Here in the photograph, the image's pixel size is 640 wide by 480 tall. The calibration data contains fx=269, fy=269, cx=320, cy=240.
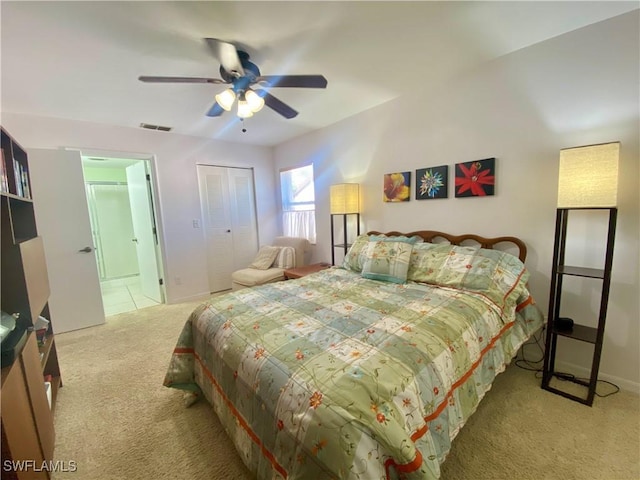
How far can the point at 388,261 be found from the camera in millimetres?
2406

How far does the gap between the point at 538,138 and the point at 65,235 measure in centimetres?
469

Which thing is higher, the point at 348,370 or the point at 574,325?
the point at 348,370

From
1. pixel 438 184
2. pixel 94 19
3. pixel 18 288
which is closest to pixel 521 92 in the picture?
pixel 438 184

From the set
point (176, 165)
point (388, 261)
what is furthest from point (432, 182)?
point (176, 165)

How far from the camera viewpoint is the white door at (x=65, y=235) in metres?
2.88

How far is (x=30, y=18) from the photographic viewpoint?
4.95ft

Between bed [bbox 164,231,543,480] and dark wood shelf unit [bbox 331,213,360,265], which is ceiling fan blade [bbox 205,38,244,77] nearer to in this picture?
bed [bbox 164,231,543,480]

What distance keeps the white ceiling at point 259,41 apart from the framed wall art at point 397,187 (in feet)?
2.74

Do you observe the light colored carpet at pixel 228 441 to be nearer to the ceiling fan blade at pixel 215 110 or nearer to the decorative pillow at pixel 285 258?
the decorative pillow at pixel 285 258

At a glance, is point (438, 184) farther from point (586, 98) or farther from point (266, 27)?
point (266, 27)

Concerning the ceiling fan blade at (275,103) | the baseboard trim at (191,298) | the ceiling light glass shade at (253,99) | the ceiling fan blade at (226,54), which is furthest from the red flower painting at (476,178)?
the baseboard trim at (191,298)

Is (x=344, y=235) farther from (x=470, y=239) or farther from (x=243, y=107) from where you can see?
(x=243, y=107)

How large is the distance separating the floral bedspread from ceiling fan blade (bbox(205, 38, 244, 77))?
5.12 ft

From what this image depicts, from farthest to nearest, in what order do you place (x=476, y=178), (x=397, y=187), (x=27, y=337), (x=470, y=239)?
(x=397, y=187)
(x=470, y=239)
(x=476, y=178)
(x=27, y=337)
